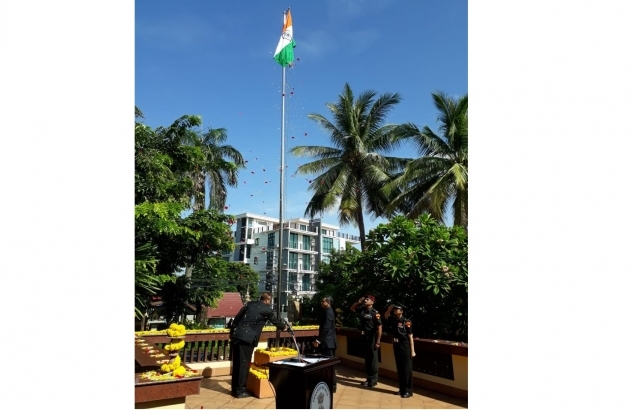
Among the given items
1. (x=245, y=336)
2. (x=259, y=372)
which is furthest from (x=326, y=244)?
(x=245, y=336)

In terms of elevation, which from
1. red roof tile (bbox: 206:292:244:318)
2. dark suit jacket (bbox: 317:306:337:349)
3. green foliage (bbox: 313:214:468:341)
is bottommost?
red roof tile (bbox: 206:292:244:318)

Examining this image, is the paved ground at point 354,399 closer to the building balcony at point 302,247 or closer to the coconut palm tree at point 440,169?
the coconut palm tree at point 440,169

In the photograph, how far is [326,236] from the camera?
67438mm

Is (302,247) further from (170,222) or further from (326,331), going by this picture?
(326,331)

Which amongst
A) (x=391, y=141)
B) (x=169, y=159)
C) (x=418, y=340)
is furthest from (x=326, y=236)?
(x=418, y=340)

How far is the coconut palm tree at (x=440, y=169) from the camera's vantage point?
1509 cm

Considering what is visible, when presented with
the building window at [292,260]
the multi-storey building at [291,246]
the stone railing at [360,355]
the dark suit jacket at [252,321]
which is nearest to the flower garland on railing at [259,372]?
the dark suit jacket at [252,321]

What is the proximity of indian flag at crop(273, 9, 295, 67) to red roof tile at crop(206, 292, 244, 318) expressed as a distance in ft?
118

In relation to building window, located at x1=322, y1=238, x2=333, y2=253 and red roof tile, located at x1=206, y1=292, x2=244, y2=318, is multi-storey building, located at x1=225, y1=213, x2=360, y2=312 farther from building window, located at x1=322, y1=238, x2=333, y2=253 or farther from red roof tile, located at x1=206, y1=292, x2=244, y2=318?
red roof tile, located at x1=206, y1=292, x2=244, y2=318

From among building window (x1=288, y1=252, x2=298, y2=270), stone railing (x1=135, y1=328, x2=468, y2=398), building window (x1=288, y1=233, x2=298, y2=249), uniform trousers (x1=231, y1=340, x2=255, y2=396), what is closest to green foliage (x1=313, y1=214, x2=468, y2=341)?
stone railing (x1=135, y1=328, x2=468, y2=398)

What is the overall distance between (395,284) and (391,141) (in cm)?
1121

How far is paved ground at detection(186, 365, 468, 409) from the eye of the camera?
5.67 m

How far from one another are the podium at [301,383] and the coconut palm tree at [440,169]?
451 inches

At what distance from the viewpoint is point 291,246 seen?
202 ft
